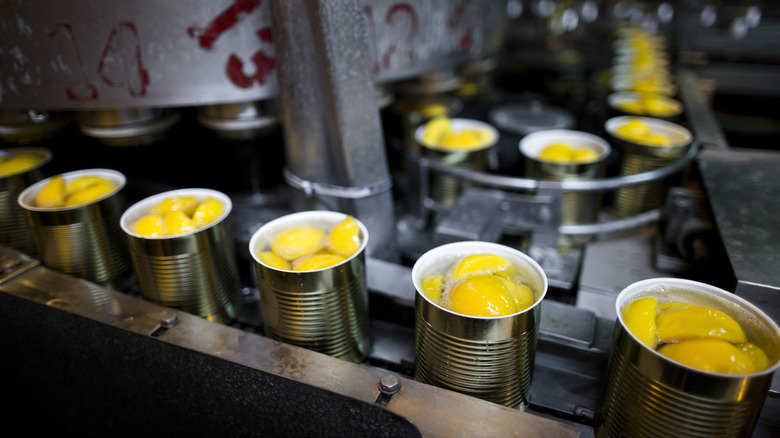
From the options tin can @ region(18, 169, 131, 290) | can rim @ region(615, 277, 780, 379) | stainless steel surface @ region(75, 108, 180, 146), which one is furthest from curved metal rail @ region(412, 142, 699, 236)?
tin can @ region(18, 169, 131, 290)

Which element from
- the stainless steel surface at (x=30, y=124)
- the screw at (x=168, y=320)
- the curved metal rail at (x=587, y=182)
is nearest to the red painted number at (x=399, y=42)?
the curved metal rail at (x=587, y=182)

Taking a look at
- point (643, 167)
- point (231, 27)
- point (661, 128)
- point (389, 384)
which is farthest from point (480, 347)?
point (661, 128)

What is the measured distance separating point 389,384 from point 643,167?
1229mm

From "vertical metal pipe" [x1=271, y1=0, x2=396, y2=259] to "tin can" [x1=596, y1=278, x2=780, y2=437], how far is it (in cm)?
74

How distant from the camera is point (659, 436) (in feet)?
2.61

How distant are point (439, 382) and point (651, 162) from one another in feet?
3.75

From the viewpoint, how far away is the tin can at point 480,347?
858mm

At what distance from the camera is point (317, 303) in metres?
1.03

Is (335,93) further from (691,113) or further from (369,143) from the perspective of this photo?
(691,113)

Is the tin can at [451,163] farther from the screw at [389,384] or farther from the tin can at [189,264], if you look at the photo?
the screw at [389,384]

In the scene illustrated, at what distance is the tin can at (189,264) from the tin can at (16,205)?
20.1 inches

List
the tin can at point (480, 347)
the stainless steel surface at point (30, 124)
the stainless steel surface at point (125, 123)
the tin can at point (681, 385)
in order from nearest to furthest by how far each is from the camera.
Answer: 1. the tin can at point (681, 385)
2. the tin can at point (480, 347)
3. the stainless steel surface at point (125, 123)
4. the stainless steel surface at point (30, 124)

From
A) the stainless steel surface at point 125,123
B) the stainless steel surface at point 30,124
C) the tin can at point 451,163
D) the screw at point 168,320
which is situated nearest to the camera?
the screw at point 168,320

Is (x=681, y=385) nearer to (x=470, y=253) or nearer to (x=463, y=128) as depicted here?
(x=470, y=253)
